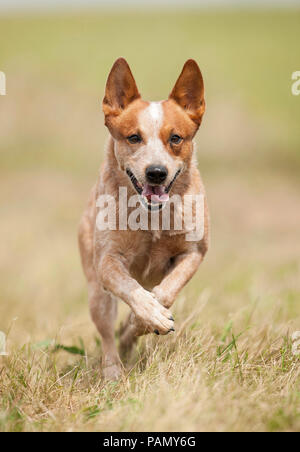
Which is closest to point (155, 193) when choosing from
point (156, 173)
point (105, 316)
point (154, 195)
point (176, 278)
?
point (154, 195)

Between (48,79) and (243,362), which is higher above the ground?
(48,79)

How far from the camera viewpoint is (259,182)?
1589 cm

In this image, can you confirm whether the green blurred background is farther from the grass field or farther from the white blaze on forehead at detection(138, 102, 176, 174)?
the white blaze on forehead at detection(138, 102, 176, 174)

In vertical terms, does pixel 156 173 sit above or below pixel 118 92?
below

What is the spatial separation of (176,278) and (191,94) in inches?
53.9

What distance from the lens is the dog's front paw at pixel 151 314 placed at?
392cm

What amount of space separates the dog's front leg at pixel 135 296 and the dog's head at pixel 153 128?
54cm

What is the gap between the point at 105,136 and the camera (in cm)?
2041

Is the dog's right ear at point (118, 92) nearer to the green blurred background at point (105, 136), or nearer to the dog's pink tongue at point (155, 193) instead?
the dog's pink tongue at point (155, 193)

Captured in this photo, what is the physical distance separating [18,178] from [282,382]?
14.1 meters

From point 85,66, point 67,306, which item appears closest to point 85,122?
point 85,66

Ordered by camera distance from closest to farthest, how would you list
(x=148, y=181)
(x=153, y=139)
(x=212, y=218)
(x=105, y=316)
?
1. (x=148, y=181)
2. (x=153, y=139)
3. (x=105, y=316)
4. (x=212, y=218)

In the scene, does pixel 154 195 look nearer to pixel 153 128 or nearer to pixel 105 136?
pixel 153 128
